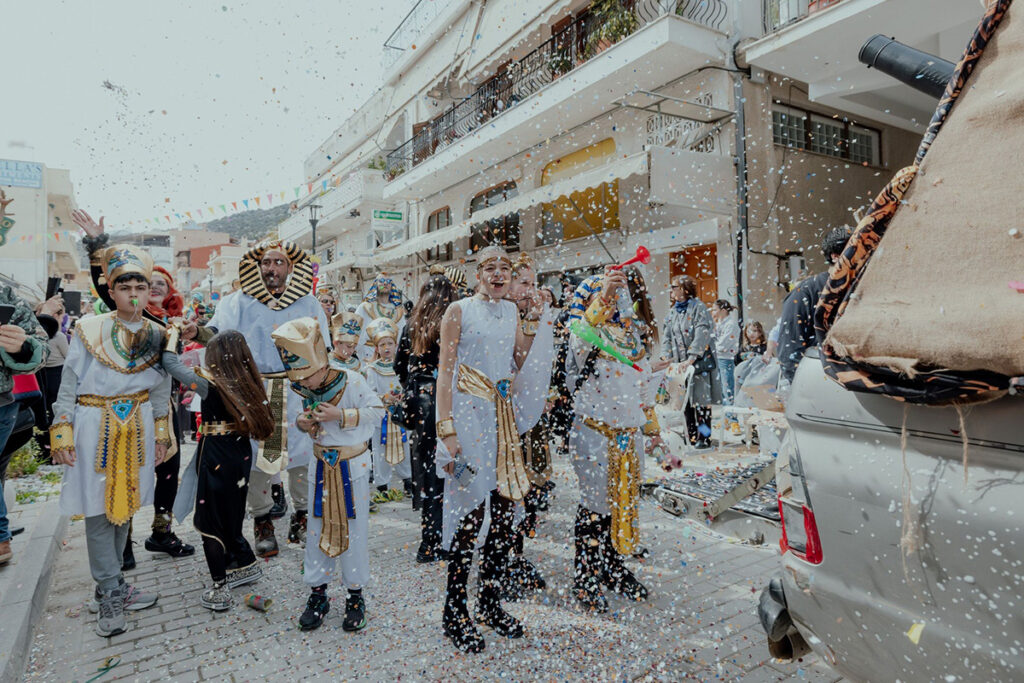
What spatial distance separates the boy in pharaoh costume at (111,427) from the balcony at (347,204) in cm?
1823

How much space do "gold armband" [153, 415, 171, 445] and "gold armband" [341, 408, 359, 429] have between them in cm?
127

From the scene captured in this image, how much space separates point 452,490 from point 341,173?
27.8 m

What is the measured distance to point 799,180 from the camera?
437 inches

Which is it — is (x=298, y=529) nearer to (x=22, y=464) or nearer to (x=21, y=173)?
(x=22, y=464)

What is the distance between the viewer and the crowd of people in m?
3.14

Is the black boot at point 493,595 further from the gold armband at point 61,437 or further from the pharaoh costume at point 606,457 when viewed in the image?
the gold armband at point 61,437

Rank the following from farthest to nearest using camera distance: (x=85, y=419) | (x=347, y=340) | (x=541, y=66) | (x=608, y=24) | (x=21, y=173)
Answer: (x=21, y=173)
(x=541, y=66)
(x=608, y=24)
(x=347, y=340)
(x=85, y=419)

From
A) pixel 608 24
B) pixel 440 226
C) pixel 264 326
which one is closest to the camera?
pixel 264 326

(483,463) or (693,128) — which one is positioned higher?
(693,128)

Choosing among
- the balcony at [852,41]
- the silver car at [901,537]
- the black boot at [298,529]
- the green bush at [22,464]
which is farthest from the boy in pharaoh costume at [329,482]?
the balcony at [852,41]

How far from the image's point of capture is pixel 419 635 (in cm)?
319

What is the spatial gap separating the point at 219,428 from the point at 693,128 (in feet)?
32.6

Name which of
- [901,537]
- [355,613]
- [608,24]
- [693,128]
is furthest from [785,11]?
[355,613]

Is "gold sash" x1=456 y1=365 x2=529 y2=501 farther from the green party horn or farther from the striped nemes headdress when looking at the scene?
the striped nemes headdress
